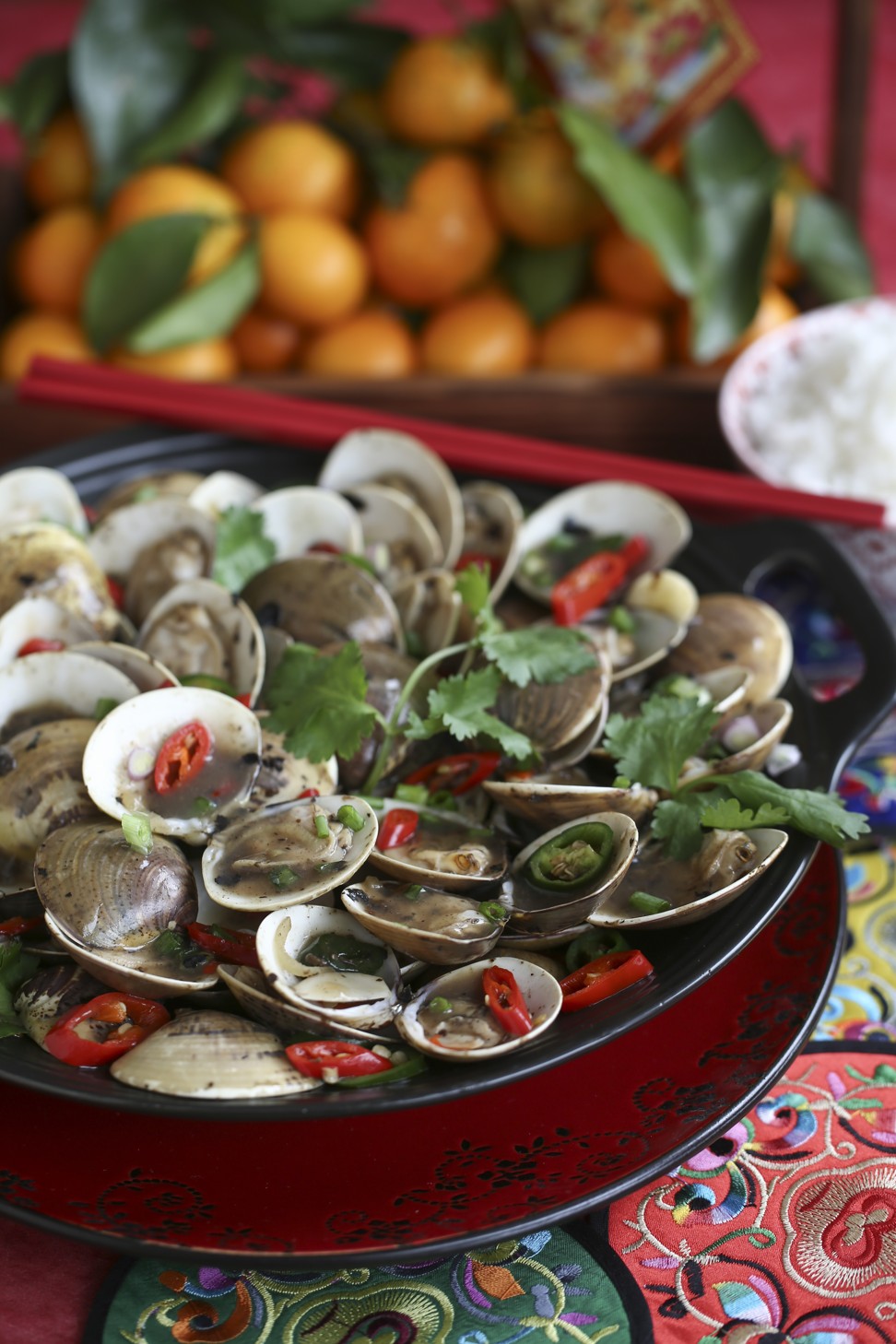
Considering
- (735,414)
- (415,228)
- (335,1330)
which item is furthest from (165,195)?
(335,1330)

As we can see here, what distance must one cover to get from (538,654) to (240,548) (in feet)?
1.70

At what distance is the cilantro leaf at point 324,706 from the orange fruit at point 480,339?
1170mm

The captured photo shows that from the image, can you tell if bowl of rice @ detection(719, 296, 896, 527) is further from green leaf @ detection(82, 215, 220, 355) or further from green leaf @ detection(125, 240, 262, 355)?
green leaf @ detection(82, 215, 220, 355)

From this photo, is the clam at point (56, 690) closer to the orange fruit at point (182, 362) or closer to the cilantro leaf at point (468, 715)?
the cilantro leaf at point (468, 715)

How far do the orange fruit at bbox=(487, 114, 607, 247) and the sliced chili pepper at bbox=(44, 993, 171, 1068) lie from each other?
193cm

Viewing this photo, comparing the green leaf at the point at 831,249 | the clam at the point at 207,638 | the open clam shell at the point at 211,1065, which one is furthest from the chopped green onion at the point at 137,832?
the green leaf at the point at 831,249

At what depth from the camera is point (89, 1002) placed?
1.27m

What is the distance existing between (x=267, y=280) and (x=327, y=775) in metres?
1.48

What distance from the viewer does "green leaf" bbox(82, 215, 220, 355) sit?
249 centimetres

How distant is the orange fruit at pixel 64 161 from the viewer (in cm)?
275

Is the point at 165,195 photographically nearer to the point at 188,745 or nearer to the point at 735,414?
the point at 735,414

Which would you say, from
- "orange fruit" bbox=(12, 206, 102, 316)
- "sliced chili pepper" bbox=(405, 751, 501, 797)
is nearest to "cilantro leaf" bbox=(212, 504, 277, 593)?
"sliced chili pepper" bbox=(405, 751, 501, 797)

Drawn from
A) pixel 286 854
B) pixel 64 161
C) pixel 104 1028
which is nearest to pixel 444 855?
pixel 286 854

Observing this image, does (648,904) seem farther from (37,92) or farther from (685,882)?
(37,92)
